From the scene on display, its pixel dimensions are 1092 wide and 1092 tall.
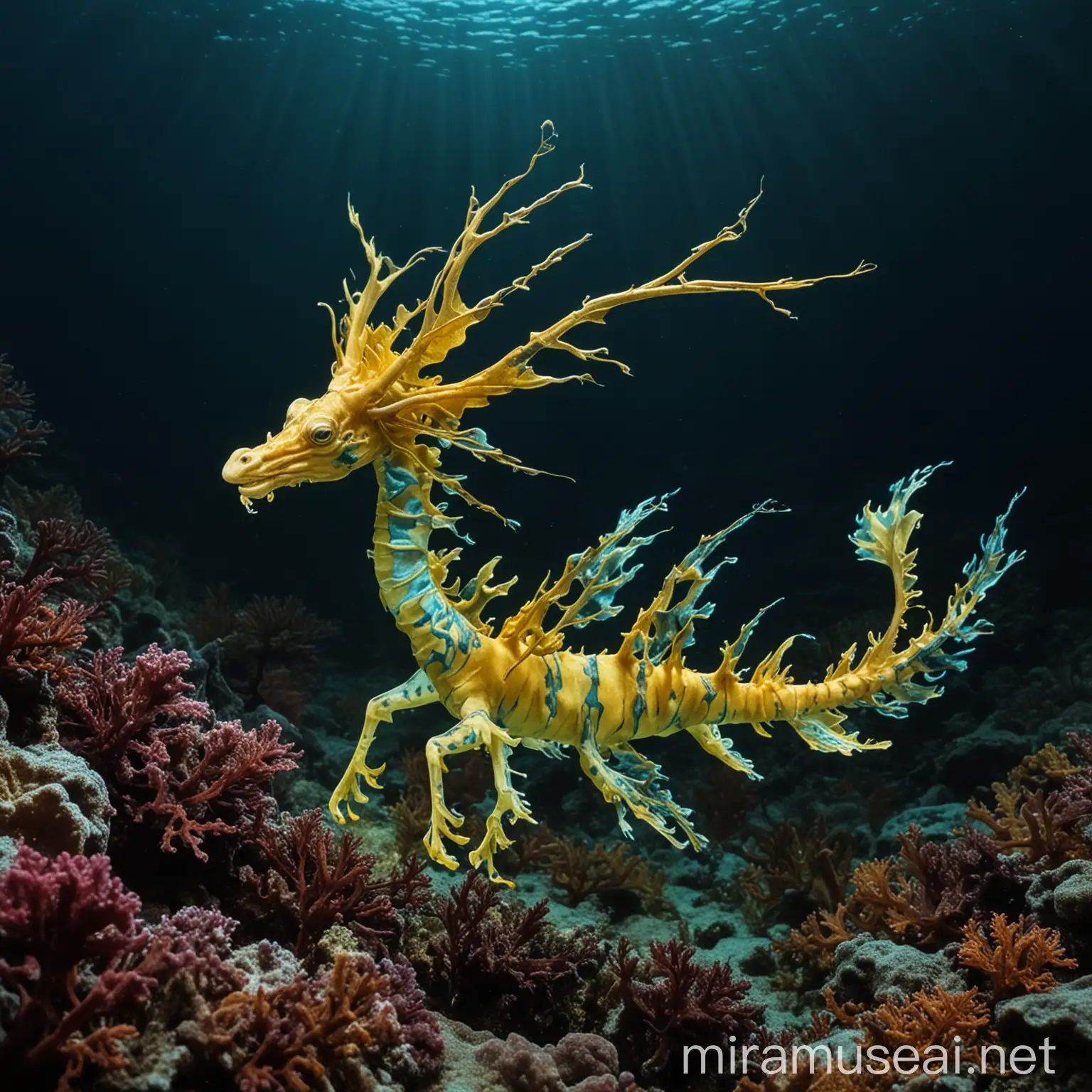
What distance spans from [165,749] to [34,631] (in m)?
0.71

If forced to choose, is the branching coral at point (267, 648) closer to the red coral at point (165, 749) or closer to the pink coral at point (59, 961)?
the red coral at point (165, 749)

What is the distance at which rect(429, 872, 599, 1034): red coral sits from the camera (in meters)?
3.35

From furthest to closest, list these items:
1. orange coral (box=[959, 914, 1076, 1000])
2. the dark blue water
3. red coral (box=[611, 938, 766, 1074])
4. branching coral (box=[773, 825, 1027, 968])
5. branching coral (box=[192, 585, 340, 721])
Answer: the dark blue water
branching coral (box=[192, 585, 340, 721])
branching coral (box=[773, 825, 1027, 968])
red coral (box=[611, 938, 766, 1074])
orange coral (box=[959, 914, 1076, 1000])

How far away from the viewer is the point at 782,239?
1661 centimetres

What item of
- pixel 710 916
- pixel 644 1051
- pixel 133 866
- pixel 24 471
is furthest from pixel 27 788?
pixel 24 471

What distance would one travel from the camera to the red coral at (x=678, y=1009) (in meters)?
3.34

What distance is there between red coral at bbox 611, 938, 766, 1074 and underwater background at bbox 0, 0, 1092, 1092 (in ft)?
0.08

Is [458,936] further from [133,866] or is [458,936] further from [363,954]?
[133,866]

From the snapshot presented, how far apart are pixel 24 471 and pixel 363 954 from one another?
1265 centimetres

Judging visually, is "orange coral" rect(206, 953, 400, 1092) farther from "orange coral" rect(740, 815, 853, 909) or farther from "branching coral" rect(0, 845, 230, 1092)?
"orange coral" rect(740, 815, 853, 909)

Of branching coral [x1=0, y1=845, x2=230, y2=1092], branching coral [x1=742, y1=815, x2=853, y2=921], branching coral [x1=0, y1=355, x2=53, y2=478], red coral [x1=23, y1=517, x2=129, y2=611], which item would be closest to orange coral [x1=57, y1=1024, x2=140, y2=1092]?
branching coral [x1=0, y1=845, x2=230, y2=1092]

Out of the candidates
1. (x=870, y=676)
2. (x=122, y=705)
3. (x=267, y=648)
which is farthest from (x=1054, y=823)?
(x=267, y=648)

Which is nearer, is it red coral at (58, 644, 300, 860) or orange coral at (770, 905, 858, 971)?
red coral at (58, 644, 300, 860)

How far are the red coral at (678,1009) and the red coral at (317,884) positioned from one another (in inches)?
51.6
